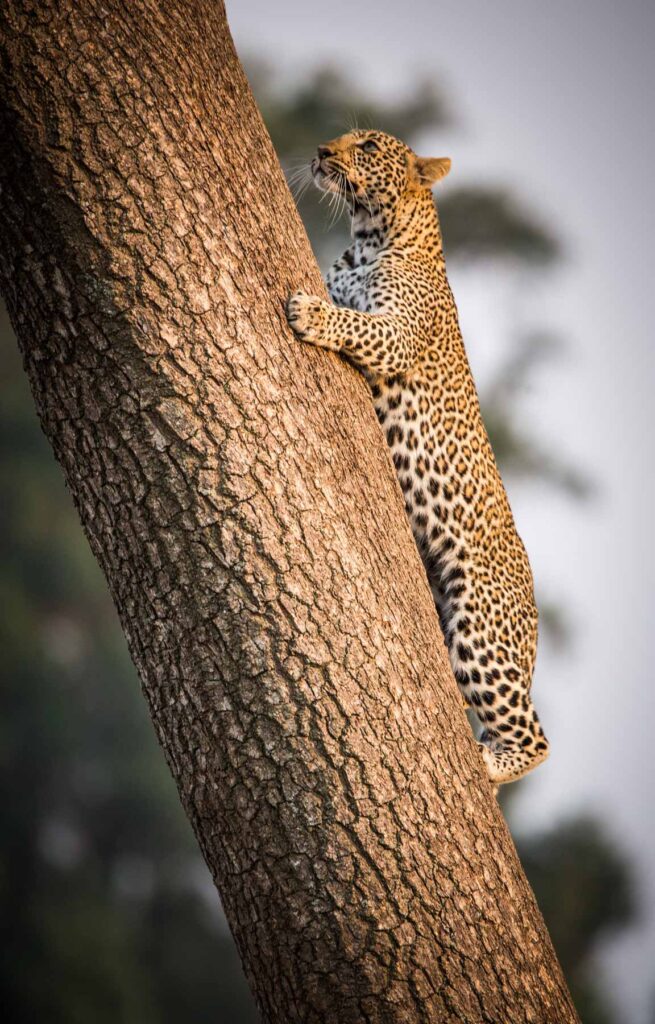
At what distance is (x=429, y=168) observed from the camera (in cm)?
389

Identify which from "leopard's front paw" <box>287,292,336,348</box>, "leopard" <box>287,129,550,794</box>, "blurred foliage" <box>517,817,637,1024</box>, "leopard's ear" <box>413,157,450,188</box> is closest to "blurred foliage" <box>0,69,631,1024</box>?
"blurred foliage" <box>517,817,637,1024</box>

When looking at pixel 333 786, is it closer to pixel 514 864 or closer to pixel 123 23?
pixel 514 864

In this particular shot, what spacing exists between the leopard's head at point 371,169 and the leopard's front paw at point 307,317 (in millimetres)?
1693

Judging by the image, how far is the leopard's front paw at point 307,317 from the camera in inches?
85.5

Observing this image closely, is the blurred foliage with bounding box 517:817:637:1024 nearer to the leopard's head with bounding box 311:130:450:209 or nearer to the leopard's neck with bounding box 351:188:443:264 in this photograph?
the leopard's neck with bounding box 351:188:443:264

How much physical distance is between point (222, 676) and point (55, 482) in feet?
22.3

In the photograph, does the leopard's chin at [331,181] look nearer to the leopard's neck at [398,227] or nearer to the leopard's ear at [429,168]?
the leopard's neck at [398,227]

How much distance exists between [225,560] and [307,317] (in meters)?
0.58

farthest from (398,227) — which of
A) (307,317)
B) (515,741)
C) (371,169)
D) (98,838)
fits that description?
(98,838)

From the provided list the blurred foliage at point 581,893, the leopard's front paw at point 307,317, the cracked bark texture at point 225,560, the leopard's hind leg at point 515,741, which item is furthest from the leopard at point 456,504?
the blurred foliage at point 581,893

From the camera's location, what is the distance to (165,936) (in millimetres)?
7816

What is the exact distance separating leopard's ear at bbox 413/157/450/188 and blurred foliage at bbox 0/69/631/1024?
4298mm

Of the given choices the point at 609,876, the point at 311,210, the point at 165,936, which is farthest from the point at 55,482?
the point at 609,876

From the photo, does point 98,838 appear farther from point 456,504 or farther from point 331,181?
point 331,181
